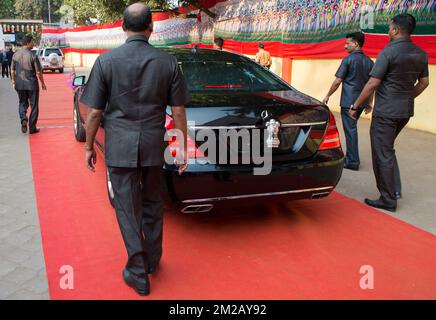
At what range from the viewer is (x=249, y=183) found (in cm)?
341

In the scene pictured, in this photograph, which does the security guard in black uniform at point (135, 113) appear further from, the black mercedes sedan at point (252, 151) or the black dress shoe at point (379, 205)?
the black dress shoe at point (379, 205)

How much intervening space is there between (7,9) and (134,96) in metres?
83.3

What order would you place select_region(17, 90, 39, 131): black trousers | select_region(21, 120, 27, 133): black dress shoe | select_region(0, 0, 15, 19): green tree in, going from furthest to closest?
select_region(0, 0, 15, 19): green tree < select_region(21, 120, 27, 133): black dress shoe < select_region(17, 90, 39, 131): black trousers

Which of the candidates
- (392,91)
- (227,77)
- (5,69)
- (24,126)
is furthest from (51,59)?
(392,91)

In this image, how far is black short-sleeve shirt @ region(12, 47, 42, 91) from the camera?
7941 millimetres

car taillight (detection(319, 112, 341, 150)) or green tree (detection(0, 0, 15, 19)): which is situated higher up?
green tree (detection(0, 0, 15, 19))

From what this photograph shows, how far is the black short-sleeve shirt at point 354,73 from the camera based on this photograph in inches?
226

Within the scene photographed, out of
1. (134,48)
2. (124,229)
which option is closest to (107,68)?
(134,48)

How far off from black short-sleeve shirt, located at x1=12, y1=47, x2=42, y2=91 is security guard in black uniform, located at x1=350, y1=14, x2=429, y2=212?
A: 5.89m

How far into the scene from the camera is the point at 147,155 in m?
2.80

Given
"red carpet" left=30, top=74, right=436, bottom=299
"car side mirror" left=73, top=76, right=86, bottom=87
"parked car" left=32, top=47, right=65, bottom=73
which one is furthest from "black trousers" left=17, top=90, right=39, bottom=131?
"parked car" left=32, top=47, right=65, bottom=73

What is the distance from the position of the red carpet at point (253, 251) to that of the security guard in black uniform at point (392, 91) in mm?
410

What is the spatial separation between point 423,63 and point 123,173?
312cm

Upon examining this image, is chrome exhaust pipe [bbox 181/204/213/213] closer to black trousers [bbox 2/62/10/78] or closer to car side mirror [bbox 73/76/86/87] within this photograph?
car side mirror [bbox 73/76/86/87]
